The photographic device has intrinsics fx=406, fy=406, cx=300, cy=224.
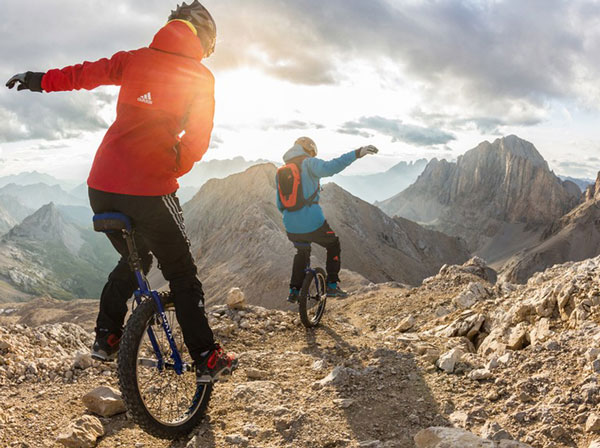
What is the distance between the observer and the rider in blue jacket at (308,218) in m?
7.48

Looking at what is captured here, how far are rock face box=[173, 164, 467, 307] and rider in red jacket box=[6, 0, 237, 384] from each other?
2592cm

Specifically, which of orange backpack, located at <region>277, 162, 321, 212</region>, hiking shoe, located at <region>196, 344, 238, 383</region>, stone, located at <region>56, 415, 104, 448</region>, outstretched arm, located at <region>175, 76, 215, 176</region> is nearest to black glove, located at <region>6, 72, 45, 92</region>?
outstretched arm, located at <region>175, 76, 215, 176</region>

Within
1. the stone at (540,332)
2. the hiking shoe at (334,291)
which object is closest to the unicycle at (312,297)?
the hiking shoe at (334,291)

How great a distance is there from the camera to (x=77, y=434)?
385 cm

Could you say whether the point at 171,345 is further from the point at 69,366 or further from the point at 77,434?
the point at 69,366

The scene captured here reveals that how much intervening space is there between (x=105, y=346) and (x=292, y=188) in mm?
4484

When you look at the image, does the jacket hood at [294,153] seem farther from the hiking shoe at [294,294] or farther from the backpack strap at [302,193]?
the hiking shoe at [294,294]

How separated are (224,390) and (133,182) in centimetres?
294

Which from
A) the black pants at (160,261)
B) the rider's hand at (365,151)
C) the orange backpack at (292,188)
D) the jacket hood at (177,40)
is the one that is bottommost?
the black pants at (160,261)

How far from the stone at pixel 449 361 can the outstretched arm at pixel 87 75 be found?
16.3 feet

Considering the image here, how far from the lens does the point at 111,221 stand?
11.6 feet

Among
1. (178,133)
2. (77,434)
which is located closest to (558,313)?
(178,133)

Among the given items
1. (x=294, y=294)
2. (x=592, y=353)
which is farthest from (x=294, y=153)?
(x=592, y=353)

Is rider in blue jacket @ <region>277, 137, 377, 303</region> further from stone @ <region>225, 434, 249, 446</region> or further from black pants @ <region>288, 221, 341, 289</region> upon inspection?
stone @ <region>225, 434, 249, 446</region>
